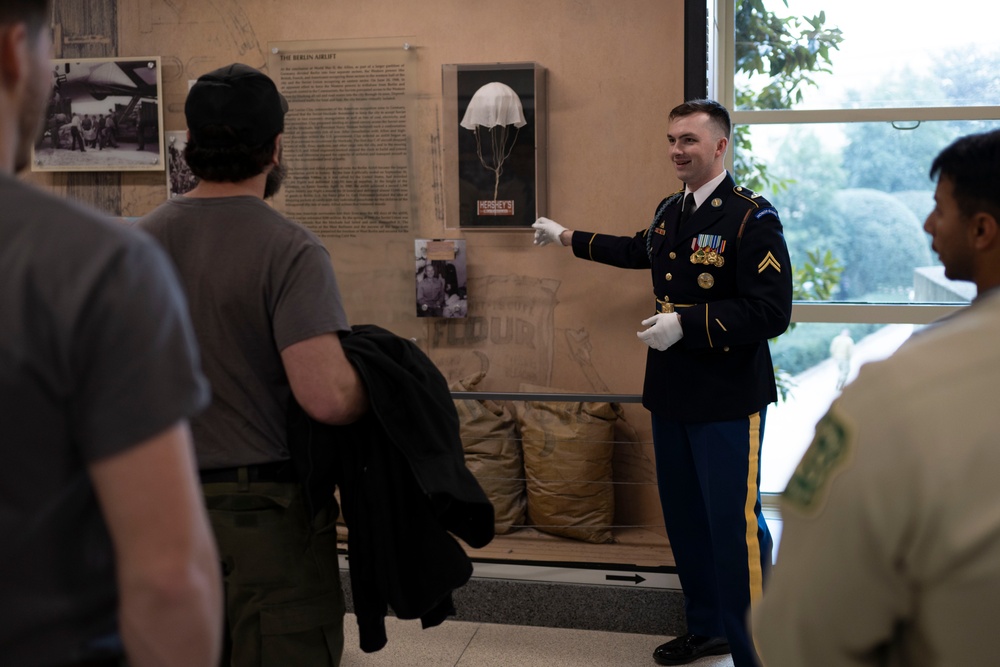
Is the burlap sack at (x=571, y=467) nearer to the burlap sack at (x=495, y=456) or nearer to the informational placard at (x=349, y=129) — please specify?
the burlap sack at (x=495, y=456)

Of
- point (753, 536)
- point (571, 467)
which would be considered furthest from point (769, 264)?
Answer: point (571, 467)

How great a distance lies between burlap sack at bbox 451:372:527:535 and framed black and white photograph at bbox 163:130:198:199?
54.0 inches

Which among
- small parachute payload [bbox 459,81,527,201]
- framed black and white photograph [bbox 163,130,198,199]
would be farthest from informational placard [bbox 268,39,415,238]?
framed black and white photograph [bbox 163,130,198,199]

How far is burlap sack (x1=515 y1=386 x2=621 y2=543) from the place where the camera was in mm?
3314

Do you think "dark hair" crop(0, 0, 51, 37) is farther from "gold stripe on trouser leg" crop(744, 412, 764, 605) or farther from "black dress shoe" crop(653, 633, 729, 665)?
"black dress shoe" crop(653, 633, 729, 665)

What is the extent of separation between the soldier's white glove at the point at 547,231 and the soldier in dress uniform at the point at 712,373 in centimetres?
37

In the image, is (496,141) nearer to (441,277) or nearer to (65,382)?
(441,277)

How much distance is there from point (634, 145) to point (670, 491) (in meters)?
1.20

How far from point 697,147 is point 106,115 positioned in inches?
89.3

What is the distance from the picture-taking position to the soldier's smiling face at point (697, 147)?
110 inches

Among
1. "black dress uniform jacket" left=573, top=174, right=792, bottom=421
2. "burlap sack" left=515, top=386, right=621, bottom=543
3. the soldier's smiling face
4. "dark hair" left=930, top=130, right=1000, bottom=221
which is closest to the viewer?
"dark hair" left=930, top=130, right=1000, bottom=221

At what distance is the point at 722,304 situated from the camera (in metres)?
2.67

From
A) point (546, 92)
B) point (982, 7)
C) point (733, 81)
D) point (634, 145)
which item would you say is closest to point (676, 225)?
point (634, 145)

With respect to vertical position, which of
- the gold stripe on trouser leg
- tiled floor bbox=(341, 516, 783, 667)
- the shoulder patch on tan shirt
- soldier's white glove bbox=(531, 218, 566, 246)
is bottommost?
tiled floor bbox=(341, 516, 783, 667)
